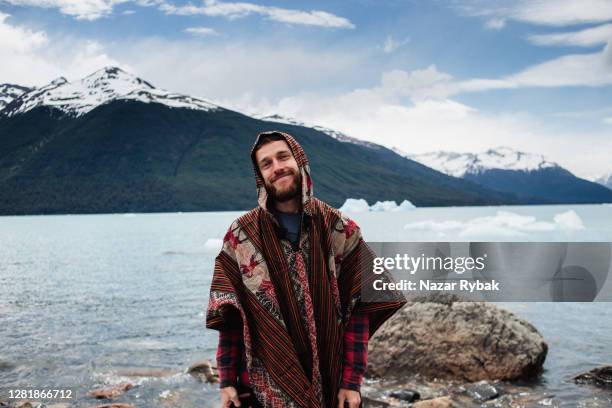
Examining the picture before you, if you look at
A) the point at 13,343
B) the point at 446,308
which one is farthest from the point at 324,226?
the point at 13,343

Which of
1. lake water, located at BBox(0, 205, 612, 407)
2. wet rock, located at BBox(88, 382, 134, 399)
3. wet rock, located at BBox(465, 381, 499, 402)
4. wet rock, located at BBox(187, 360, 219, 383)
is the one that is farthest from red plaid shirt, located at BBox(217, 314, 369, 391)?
wet rock, located at BBox(88, 382, 134, 399)

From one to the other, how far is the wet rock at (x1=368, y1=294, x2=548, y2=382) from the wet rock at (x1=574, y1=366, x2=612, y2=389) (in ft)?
2.36

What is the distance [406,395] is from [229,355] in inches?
227

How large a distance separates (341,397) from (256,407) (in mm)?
496

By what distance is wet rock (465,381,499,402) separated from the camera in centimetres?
816

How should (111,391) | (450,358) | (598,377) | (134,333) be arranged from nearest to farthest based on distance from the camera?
1. (450,358)
2. (598,377)
3. (111,391)
4. (134,333)

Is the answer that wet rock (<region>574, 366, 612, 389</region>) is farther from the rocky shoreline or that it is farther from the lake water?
the lake water

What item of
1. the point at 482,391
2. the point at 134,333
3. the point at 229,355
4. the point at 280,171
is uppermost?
the point at 280,171

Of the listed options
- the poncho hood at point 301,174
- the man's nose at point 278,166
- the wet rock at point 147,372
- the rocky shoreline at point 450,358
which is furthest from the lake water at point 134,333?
the man's nose at point 278,166

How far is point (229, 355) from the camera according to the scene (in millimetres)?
3174

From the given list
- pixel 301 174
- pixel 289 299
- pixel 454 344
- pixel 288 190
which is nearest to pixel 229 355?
pixel 289 299

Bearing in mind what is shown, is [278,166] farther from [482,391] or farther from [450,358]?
[450,358]

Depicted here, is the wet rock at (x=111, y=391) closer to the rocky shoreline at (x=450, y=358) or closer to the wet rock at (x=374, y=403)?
the rocky shoreline at (x=450, y=358)

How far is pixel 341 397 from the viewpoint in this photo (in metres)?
3.15
